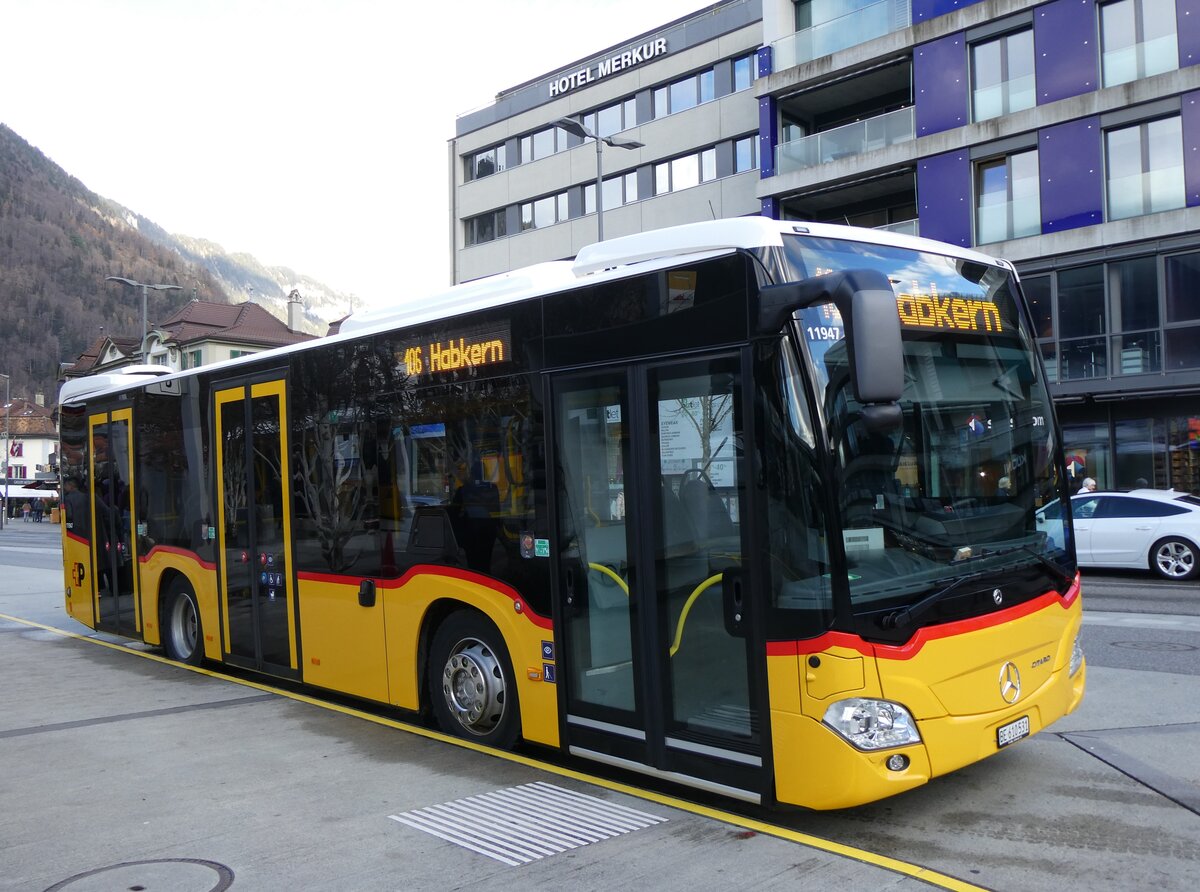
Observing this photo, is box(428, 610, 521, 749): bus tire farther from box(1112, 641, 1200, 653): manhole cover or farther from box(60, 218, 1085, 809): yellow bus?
box(1112, 641, 1200, 653): manhole cover

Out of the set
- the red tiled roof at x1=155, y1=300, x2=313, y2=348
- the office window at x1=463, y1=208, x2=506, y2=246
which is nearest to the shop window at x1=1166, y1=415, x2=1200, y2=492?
the office window at x1=463, y1=208, x2=506, y2=246

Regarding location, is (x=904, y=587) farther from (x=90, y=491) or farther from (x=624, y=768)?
(x=90, y=491)

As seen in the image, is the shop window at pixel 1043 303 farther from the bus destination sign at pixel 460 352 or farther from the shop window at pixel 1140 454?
the bus destination sign at pixel 460 352

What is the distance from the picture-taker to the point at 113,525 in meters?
11.6

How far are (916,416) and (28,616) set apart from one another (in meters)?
15.0

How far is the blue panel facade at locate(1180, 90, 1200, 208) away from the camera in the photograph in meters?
22.8

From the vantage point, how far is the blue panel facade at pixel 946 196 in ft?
86.4

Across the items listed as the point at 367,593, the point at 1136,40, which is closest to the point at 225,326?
the point at 1136,40

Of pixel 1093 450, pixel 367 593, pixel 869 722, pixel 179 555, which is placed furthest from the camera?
pixel 1093 450

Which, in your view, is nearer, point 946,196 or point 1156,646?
point 1156,646

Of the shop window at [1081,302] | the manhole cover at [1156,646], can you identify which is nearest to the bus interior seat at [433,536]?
the manhole cover at [1156,646]

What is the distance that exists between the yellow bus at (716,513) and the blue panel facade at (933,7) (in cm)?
2366

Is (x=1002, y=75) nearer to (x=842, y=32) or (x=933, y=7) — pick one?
(x=933, y=7)

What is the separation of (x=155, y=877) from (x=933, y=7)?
28.0 m
